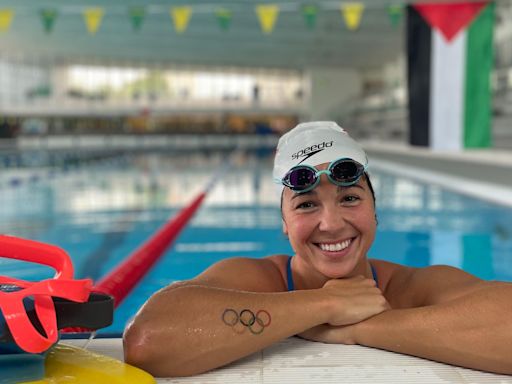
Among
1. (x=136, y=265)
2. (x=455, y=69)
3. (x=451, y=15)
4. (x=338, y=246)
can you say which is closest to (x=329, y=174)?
(x=338, y=246)

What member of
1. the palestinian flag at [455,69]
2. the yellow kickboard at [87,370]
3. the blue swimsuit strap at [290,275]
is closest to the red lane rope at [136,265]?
the blue swimsuit strap at [290,275]

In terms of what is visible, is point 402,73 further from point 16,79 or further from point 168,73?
point 16,79

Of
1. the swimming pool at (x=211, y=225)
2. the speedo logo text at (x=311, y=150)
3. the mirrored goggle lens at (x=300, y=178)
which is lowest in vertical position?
the swimming pool at (x=211, y=225)

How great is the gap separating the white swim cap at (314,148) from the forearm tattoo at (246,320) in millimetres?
326

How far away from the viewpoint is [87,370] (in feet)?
4.04

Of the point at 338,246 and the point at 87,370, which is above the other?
the point at 338,246

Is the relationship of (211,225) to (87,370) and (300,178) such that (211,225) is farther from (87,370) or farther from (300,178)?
(87,370)

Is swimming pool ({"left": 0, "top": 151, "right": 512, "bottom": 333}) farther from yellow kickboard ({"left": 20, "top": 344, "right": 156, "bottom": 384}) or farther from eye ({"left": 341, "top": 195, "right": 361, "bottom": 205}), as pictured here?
eye ({"left": 341, "top": 195, "right": 361, "bottom": 205})

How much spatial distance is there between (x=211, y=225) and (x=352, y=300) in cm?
432

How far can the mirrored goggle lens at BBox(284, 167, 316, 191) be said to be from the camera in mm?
1390

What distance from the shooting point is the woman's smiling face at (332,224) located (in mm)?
1390

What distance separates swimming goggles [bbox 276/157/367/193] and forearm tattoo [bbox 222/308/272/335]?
0.95 ft

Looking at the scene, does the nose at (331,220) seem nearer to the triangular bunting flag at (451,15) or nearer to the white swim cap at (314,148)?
the white swim cap at (314,148)

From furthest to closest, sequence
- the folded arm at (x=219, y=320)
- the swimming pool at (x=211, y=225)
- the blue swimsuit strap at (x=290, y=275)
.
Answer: the swimming pool at (x=211, y=225), the blue swimsuit strap at (x=290, y=275), the folded arm at (x=219, y=320)
